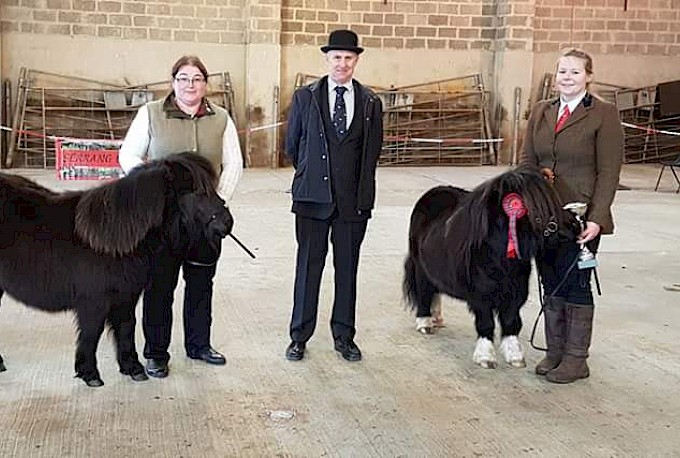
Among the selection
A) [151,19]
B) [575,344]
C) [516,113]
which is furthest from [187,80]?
[516,113]

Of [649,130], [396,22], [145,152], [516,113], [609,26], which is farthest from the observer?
[609,26]

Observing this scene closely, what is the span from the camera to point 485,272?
3.60 m

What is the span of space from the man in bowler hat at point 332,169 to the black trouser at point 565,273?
0.84 metres

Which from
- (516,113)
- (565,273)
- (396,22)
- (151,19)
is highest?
(396,22)

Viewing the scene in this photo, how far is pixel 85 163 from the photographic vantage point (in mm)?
10164

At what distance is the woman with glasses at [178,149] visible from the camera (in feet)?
11.2

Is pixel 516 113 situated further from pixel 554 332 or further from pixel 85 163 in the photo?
pixel 554 332

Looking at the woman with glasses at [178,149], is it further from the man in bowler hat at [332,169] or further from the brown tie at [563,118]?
the brown tie at [563,118]

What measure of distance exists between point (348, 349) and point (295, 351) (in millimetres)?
251

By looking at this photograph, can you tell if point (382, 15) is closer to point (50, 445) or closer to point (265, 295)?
point (265, 295)

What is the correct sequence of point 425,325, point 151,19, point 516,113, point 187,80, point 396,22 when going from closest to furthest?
point 187,80
point 425,325
point 151,19
point 396,22
point 516,113

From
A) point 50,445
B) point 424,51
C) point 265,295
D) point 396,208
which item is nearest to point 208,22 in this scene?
point 424,51

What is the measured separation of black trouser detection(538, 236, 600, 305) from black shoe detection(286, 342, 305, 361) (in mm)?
1151

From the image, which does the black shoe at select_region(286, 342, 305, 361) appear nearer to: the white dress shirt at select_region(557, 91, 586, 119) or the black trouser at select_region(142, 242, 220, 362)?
the black trouser at select_region(142, 242, 220, 362)
